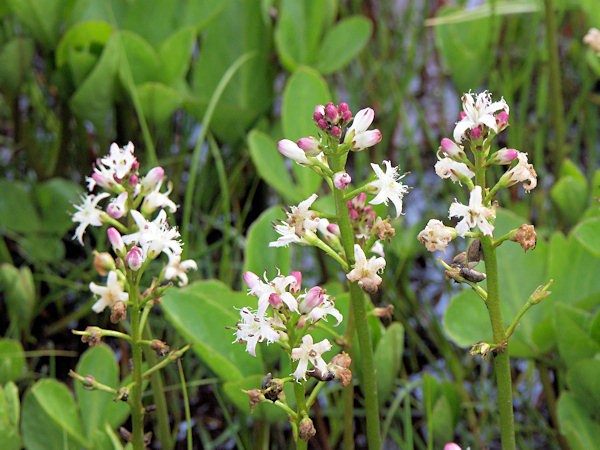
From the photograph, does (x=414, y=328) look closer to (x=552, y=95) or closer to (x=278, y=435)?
(x=278, y=435)

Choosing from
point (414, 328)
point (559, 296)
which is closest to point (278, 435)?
point (414, 328)

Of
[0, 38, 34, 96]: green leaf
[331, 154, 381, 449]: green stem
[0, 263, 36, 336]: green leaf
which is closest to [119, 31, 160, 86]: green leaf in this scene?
[0, 38, 34, 96]: green leaf

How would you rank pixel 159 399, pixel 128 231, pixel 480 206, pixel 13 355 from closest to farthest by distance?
pixel 480 206, pixel 128 231, pixel 159 399, pixel 13 355

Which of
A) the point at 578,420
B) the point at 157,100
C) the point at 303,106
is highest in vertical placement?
the point at 157,100

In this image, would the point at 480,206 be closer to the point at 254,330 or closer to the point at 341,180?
the point at 341,180

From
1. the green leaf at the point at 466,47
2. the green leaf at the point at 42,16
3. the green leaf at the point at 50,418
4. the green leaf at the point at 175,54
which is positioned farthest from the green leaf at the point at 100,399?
the green leaf at the point at 466,47

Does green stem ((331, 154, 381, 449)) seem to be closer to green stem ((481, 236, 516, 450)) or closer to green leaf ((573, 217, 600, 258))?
green stem ((481, 236, 516, 450))

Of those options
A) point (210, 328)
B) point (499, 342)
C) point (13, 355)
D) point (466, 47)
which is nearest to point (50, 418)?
point (13, 355)
